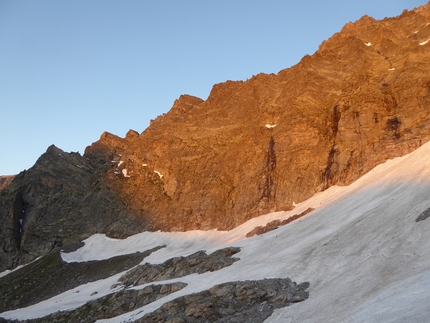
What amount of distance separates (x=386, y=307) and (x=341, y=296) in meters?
6.09

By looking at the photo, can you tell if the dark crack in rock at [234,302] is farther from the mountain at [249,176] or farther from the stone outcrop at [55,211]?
the stone outcrop at [55,211]

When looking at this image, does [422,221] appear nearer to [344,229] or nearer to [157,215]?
[344,229]

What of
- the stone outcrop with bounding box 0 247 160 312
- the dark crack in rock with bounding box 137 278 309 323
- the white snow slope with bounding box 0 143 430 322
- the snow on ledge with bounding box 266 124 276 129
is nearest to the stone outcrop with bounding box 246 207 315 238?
the white snow slope with bounding box 0 143 430 322

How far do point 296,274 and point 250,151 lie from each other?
44494mm

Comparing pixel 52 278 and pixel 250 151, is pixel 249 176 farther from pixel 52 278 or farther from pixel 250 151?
pixel 52 278

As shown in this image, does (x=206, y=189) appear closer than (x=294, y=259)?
No

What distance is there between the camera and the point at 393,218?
111 feet

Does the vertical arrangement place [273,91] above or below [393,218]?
above

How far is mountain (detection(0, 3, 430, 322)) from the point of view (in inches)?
1695

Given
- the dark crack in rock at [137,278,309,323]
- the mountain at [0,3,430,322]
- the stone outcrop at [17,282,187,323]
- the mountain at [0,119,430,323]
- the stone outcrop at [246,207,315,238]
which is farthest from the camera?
the stone outcrop at [246,207,315,238]

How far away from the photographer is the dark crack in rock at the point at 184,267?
4100 cm

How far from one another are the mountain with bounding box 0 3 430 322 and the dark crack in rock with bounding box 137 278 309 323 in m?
0.27

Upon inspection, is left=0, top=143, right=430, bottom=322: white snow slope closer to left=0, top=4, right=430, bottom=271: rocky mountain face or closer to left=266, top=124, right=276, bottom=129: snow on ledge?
left=0, top=4, right=430, bottom=271: rocky mountain face

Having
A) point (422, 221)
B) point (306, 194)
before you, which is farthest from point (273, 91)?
Result: point (422, 221)
